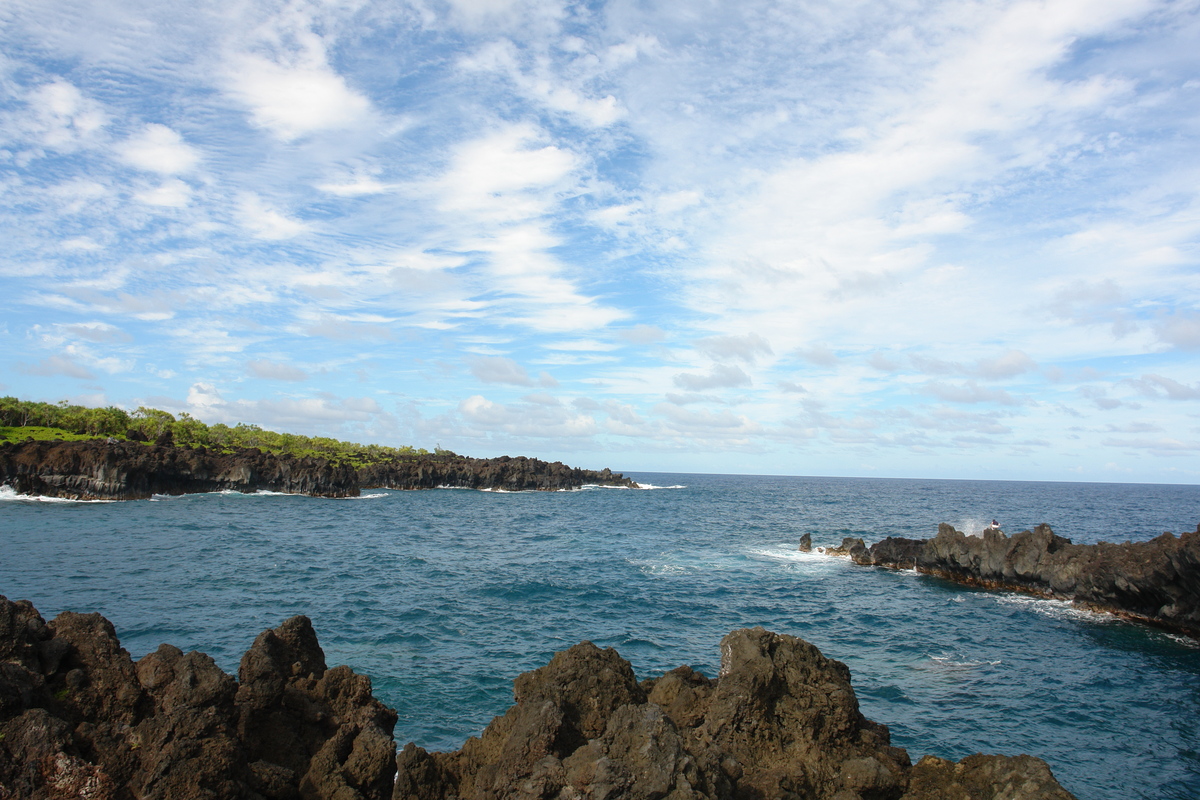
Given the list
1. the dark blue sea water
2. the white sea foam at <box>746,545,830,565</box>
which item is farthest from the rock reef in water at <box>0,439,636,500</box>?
the white sea foam at <box>746,545,830,565</box>

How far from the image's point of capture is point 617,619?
31.3 metres

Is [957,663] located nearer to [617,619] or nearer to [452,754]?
[617,619]

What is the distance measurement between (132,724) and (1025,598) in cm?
4594

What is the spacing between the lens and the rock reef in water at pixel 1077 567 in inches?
1235

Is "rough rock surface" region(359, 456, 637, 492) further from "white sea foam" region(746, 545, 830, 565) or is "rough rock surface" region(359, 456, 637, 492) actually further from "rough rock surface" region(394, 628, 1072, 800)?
"rough rock surface" region(394, 628, 1072, 800)

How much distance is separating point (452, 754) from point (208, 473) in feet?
356

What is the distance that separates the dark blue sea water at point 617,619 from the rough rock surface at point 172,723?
6.57 meters

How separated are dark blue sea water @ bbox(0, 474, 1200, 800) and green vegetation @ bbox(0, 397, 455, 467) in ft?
155

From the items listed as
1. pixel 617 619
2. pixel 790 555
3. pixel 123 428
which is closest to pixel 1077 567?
pixel 790 555

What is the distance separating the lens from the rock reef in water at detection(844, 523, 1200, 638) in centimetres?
3136

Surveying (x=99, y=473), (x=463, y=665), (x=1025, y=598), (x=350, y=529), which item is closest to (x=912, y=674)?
(x=463, y=665)

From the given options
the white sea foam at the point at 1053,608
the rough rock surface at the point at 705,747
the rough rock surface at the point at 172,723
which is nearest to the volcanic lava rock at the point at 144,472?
the rough rock surface at the point at 172,723

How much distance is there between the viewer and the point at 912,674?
25.8 metres

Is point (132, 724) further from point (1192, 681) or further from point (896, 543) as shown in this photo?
point (896, 543)
